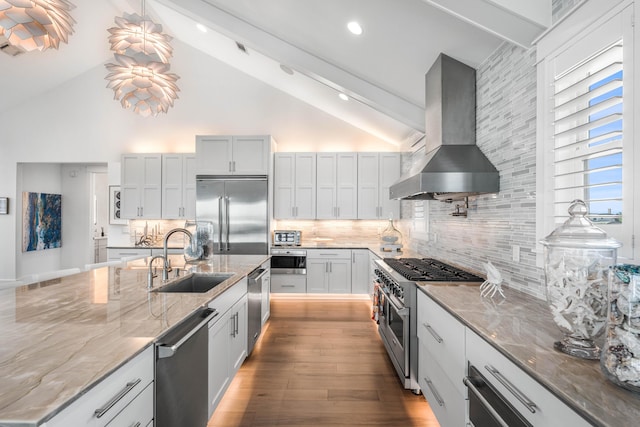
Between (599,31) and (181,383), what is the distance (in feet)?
8.07

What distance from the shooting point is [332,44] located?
3.18 m

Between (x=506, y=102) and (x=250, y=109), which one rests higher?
(x=250, y=109)

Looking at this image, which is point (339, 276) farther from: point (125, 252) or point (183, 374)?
point (183, 374)

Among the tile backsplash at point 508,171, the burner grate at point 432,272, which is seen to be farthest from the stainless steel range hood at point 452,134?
the burner grate at point 432,272

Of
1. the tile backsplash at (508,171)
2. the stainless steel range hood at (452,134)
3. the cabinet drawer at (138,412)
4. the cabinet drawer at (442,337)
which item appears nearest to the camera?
the cabinet drawer at (138,412)

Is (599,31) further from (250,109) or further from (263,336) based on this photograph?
(250,109)

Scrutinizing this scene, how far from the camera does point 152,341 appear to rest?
114cm

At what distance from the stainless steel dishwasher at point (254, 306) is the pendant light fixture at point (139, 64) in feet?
5.56

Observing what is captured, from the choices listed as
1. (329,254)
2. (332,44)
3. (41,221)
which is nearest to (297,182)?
(329,254)

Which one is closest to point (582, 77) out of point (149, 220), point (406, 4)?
point (406, 4)

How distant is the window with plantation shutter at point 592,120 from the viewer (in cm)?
122

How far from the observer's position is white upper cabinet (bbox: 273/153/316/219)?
527 centimetres

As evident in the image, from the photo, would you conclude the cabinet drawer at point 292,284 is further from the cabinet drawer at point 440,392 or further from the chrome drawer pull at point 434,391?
the chrome drawer pull at point 434,391

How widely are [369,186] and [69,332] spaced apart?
4.56 metres
